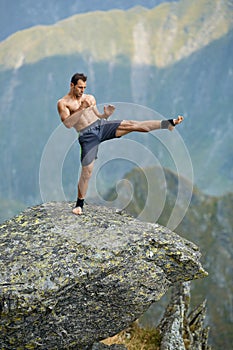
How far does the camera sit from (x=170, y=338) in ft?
42.0

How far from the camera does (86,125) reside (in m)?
10.8

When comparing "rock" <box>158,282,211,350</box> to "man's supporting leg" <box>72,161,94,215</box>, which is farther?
"rock" <box>158,282,211,350</box>

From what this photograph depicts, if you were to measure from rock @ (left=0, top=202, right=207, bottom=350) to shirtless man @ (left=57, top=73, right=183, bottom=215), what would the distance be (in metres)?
1.09

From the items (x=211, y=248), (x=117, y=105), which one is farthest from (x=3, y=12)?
(x=117, y=105)

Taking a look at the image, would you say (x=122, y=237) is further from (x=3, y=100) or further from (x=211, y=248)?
(x=3, y=100)

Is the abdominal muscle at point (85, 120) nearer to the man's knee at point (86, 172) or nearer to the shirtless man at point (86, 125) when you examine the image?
the shirtless man at point (86, 125)

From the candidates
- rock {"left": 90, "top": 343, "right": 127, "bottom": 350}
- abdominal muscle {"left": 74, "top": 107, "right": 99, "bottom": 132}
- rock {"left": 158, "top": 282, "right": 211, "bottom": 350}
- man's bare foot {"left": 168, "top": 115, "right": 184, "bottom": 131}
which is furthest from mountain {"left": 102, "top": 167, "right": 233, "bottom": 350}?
man's bare foot {"left": 168, "top": 115, "right": 184, "bottom": 131}

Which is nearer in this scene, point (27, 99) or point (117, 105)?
point (117, 105)

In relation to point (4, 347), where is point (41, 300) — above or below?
above

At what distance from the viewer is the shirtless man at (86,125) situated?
10.6 meters

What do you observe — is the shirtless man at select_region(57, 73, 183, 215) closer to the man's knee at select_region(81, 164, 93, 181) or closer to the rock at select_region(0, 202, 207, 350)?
the man's knee at select_region(81, 164, 93, 181)

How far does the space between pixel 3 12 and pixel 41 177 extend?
98605 millimetres

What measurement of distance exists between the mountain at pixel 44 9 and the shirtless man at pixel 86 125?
98.0 metres

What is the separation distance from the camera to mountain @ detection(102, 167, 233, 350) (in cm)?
10406
